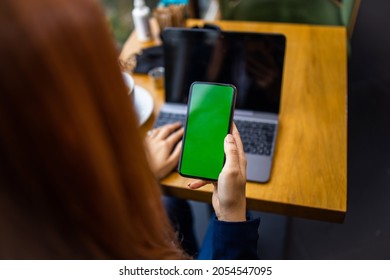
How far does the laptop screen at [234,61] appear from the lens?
0.72 meters

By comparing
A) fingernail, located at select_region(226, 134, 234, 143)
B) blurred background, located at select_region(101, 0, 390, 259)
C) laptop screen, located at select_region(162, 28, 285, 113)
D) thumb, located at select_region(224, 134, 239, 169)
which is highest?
laptop screen, located at select_region(162, 28, 285, 113)

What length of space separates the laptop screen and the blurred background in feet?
0.87

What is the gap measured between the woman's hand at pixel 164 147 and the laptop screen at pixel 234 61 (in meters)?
0.11

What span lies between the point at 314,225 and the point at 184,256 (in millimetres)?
608

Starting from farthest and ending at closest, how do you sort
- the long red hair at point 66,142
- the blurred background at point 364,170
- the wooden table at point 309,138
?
the blurred background at point 364,170 < the wooden table at point 309,138 < the long red hair at point 66,142

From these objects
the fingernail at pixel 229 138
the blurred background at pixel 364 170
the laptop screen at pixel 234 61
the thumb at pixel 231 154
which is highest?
the laptop screen at pixel 234 61

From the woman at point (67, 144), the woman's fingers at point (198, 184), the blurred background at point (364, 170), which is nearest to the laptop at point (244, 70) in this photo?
the woman's fingers at point (198, 184)

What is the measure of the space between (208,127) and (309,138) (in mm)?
285

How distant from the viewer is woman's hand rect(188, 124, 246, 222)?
20.6 inches

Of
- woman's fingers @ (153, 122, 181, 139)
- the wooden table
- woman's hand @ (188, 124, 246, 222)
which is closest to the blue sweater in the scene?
woman's hand @ (188, 124, 246, 222)

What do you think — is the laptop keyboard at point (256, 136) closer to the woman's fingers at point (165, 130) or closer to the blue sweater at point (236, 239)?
the woman's fingers at point (165, 130)

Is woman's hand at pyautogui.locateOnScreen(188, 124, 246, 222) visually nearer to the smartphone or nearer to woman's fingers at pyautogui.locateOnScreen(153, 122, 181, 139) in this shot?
the smartphone

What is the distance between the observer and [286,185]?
673 mm
